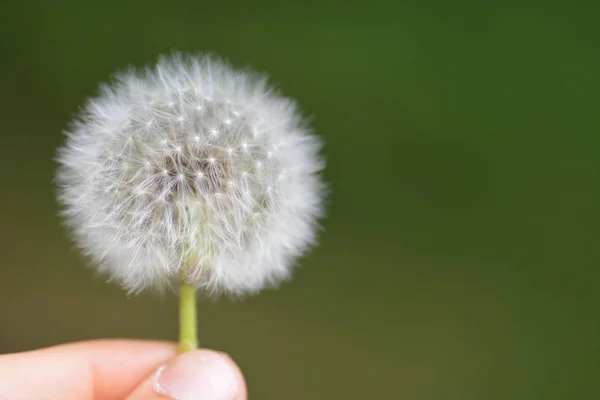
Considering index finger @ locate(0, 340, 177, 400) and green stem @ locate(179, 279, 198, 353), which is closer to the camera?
green stem @ locate(179, 279, 198, 353)

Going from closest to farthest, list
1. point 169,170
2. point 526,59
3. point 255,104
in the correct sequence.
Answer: point 169,170, point 255,104, point 526,59

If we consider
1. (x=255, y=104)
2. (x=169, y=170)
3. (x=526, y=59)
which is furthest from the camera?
(x=526, y=59)

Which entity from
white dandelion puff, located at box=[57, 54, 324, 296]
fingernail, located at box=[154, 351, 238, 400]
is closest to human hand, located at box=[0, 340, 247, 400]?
fingernail, located at box=[154, 351, 238, 400]

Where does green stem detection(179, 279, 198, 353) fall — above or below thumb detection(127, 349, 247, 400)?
above

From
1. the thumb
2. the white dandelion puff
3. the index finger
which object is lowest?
the thumb

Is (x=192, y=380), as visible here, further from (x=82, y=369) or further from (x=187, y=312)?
(x=82, y=369)

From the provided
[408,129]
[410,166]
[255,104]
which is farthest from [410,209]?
[255,104]

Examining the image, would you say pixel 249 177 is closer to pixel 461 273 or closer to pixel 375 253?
Answer: pixel 375 253

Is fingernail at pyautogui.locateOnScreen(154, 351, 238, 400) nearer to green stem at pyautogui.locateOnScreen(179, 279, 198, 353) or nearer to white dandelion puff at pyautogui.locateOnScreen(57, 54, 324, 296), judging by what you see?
green stem at pyautogui.locateOnScreen(179, 279, 198, 353)
